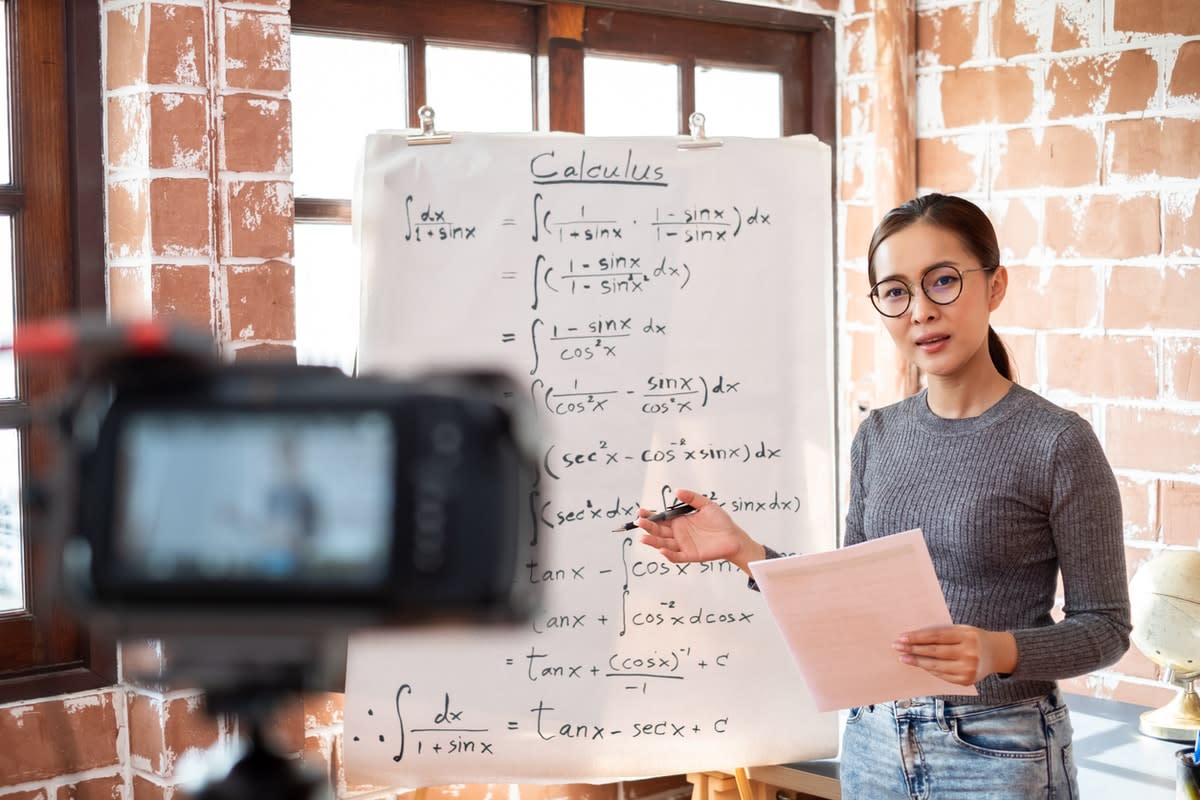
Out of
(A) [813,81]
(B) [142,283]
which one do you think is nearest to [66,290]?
(B) [142,283]

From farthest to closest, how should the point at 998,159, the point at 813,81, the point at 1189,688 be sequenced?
the point at 813,81
the point at 998,159
the point at 1189,688

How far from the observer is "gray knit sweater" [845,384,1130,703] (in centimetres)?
131

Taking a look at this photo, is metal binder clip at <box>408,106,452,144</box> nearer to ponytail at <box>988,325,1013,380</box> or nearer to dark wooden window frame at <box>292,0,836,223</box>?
dark wooden window frame at <box>292,0,836,223</box>

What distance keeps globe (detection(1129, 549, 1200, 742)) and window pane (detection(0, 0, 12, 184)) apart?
173cm

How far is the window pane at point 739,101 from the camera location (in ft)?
8.14

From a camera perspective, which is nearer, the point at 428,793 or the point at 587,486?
the point at 587,486

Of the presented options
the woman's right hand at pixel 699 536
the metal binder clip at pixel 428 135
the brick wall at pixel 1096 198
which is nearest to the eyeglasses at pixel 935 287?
the woman's right hand at pixel 699 536

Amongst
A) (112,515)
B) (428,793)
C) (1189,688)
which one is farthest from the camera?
(428,793)

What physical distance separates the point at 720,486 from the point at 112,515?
4.68 feet

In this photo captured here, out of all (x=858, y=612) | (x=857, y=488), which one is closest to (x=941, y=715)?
(x=858, y=612)

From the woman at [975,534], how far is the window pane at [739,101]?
1050 mm

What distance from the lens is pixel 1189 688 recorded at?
6.29 feet

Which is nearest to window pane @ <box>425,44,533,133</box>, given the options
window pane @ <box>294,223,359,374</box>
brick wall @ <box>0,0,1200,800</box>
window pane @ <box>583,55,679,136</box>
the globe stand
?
window pane @ <box>583,55,679,136</box>

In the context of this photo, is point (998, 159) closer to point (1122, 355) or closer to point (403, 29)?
point (1122, 355)
